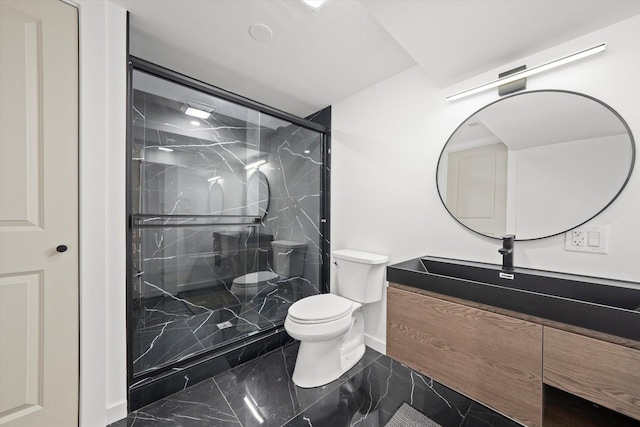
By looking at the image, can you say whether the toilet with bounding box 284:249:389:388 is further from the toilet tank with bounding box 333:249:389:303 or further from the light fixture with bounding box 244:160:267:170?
the light fixture with bounding box 244:160:267:170

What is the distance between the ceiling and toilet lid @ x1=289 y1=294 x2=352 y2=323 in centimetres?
170

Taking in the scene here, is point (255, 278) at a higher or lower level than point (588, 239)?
lower

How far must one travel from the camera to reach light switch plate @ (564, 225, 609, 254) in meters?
1.19

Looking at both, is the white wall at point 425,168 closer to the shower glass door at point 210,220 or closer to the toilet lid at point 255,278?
the shower glass door at point 210,220

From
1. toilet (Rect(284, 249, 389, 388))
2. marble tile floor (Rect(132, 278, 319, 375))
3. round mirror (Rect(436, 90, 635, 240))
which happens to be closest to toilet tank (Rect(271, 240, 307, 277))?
marble tile floor (Rect(132, 278, 319, 375))

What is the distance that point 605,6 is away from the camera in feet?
3.51

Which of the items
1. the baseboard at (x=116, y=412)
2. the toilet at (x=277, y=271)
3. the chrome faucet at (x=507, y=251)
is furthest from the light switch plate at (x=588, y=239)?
the baseboard at (x=116, y=412)

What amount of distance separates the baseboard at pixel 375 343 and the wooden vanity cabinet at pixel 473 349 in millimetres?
654

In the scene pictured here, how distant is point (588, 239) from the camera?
1.23 meters

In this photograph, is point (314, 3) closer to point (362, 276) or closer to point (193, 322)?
point (362, 276)

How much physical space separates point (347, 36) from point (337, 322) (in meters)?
1.90

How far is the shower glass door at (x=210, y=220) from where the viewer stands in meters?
1.63
